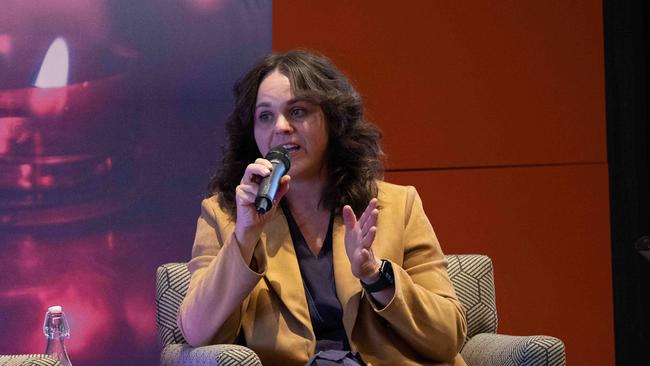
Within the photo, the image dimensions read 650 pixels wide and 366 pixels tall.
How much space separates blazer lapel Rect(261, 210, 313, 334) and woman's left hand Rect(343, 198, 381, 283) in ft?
0.75

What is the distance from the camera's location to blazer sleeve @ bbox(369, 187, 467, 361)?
8.50 ft

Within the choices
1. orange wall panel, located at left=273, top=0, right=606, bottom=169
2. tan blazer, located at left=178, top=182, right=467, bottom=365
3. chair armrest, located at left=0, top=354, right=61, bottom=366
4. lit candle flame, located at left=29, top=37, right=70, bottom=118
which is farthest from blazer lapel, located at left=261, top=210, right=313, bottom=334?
orange wall panel, located at left=273, top=0, right=606, bottom=169

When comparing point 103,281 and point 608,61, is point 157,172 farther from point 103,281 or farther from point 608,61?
point 608,61

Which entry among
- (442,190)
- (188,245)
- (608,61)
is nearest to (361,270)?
(188,245)

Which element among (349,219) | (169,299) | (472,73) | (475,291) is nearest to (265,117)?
(349,219)

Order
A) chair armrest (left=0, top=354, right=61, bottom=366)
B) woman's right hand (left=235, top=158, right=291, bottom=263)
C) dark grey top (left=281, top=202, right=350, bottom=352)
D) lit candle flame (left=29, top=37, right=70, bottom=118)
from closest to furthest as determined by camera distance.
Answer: chair armrest (left=0, top=354, right=61, bottom=366), woman's right hand (left=235, top=158, right=291, bottom=263), dark grey top (left=281, top=202, right=350, bottom=352), lit candle flame (left=29, top=37, right=70, bottom=118)

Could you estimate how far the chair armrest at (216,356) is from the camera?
240cm

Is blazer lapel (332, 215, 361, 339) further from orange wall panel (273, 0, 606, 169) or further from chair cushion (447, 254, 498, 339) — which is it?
orange wall panel (273, 0, 606, 169)

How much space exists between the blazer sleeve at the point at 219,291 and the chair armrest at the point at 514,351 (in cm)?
72

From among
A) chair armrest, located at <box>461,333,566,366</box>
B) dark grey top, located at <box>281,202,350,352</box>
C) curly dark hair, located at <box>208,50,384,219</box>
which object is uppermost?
curly dark hair, located at <box>208,50,384,219</box>

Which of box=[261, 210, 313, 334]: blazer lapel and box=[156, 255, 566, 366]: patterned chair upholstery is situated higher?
box=[261, 210, 313, 334]: blazer lapel

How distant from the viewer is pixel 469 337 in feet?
10.2

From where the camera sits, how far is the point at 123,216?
356cm

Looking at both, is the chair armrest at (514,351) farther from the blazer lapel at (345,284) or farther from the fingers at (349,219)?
the fingers at (349,219)
